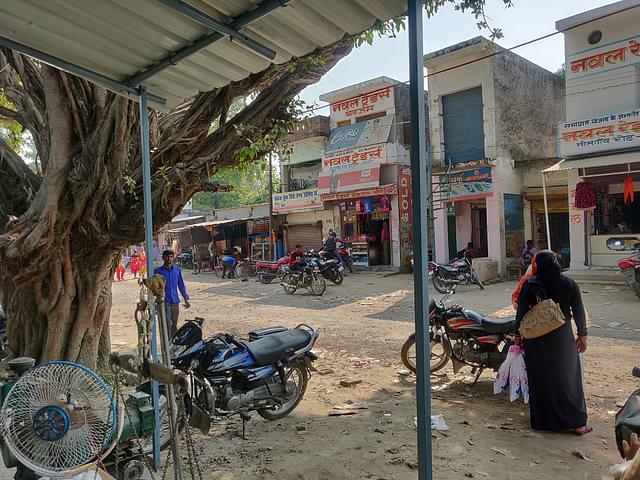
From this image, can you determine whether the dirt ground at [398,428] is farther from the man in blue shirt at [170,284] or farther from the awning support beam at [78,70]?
the awning support beam at [78,70]

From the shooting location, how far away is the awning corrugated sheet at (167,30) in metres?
2.32

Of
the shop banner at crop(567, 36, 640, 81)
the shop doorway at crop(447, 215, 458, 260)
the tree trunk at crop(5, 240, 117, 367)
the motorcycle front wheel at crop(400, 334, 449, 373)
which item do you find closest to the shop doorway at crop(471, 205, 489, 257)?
the shop doorway at crop(447, 215, 458, 260)

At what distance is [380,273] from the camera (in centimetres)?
1766

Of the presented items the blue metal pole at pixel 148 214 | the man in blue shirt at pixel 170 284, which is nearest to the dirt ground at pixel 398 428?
the blue metal pole at pixel 148 214

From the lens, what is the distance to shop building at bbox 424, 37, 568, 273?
623 inches

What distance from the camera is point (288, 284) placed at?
13828 mm

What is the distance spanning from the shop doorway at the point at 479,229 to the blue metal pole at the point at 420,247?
53.2 feet

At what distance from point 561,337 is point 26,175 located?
554cm

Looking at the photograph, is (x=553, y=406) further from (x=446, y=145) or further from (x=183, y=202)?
(x=446, y=145)

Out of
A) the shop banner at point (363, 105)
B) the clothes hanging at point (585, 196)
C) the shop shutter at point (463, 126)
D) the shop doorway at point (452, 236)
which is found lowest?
the shop doorway at point (452, 236)

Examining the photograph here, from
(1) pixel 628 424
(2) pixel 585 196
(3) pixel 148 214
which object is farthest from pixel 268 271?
(1) pixel 628 424

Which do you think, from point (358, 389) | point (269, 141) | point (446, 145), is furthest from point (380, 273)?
point (269, 141)

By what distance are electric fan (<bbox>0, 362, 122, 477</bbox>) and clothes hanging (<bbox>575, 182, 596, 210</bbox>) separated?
1335 cm

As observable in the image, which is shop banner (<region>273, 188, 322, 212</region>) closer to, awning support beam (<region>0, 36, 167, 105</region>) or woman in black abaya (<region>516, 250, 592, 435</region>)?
woman in black abaya (<region>516, 250, 592, 435</region>)
